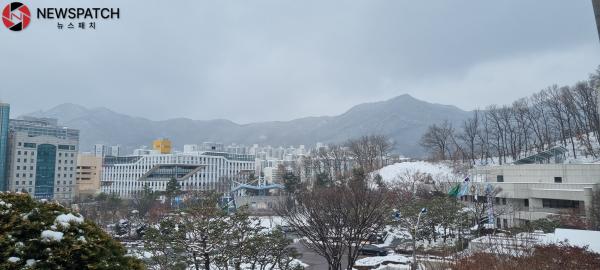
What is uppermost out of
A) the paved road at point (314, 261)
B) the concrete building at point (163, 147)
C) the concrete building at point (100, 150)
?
the concrete building at point (100, 150)

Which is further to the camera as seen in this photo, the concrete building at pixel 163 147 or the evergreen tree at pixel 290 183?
the concrete building at pixel 163 147

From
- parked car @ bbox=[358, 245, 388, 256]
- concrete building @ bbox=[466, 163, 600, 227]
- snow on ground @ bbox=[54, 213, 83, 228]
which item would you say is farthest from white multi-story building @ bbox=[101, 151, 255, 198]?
snow on ground @ bbox=[54, 213, 83, 228]

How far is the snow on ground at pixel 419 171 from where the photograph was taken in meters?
37.8

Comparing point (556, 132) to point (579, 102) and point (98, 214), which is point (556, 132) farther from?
point (98, 214)

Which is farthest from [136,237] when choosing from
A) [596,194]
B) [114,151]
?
[114,151]

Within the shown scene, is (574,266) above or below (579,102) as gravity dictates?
Answer: below

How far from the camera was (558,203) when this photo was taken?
22969mm

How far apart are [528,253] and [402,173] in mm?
29736

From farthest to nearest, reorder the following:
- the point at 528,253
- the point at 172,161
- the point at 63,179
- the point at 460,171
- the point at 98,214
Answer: the point at 172,161
the point at 63,179
the point at 460,171
the point at 98,214
the point at 528,253

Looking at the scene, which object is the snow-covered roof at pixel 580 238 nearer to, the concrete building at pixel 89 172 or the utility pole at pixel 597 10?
the utility pole at pixel 597 10

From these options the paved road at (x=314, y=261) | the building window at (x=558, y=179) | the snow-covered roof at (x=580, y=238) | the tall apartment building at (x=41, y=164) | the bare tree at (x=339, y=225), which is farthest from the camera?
the tall apartment building at (x=41, y=164)

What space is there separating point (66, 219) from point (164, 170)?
3011 inches

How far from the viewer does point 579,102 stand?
4034 cm

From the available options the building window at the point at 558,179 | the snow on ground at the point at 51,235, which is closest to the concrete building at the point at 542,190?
the building window at the point at 558,179
